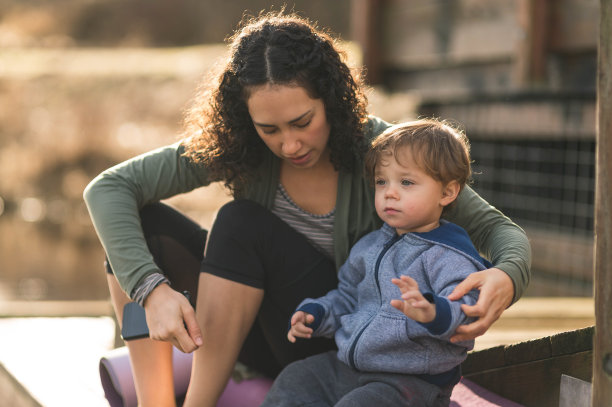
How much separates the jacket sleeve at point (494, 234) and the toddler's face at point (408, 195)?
0.12m

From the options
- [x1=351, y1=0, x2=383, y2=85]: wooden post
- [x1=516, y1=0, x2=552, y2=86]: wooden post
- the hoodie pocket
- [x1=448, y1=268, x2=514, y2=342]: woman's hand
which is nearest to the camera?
[x1=448, y1=268, x2=514, y2=342]: woman's hand

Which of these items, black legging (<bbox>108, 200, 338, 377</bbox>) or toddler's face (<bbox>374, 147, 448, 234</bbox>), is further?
black legging (<bbox>108, 200, 338, 377</bbox>)

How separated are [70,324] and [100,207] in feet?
4.96

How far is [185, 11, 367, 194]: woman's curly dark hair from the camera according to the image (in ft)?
5.56

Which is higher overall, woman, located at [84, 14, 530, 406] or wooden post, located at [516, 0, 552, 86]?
wooden post, located at [516, 0, 552, 86]

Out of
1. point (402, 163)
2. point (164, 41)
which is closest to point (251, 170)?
point (402, 163)

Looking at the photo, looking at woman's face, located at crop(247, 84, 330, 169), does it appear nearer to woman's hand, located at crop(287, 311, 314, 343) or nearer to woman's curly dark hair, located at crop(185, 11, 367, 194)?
woman's curly dark hair, located at crop(185, 11, 367, 194)

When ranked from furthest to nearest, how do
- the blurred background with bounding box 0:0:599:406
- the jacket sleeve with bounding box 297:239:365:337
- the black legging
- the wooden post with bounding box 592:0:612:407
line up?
the blurred background with bounding box 0:0:599:406, the black legging, the jacket sleeve with bounding box 297:239:365:337, the wooden post with bounding box 592:0:612:407

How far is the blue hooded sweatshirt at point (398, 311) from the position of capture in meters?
1.48

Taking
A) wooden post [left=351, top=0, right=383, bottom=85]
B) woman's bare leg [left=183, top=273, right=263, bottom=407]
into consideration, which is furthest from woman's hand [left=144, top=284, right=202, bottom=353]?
wooden post [left=351, top=0, right=383, bottom=85]

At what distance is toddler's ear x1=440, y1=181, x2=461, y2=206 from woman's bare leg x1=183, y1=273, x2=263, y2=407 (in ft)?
1.56

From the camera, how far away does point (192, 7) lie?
54.9 ft

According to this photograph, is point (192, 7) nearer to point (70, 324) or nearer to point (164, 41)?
point (164, 41)

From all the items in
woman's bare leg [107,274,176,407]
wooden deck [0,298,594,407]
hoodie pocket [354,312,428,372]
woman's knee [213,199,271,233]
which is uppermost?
woman's knee [213,199,271,233]
